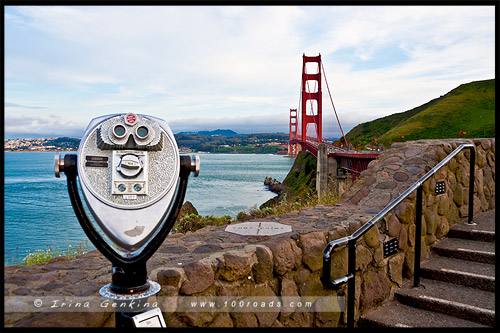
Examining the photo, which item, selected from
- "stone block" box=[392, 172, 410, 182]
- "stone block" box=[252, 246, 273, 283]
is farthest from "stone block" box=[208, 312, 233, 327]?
"stone block" box=[392, 172, 410, 182]

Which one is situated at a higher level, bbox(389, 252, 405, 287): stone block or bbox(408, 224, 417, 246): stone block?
bbox(408, 224, 417, 246): stone block

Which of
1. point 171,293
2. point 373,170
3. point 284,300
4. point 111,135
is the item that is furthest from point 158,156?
point 373,170

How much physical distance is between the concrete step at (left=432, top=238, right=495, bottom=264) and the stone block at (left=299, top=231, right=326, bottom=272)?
1.86 metres

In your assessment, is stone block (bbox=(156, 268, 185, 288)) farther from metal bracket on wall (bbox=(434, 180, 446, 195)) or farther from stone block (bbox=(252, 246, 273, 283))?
metal bracket on wall (bbox=(434, 180, 446, 195))

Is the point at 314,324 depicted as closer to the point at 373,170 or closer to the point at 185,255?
the point at 185,255

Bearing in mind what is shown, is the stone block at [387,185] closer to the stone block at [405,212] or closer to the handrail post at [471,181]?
the stone block at [405,212]

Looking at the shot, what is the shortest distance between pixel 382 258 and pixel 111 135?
9.14 ft

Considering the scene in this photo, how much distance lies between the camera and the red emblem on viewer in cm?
199

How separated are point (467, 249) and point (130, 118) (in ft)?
12.5

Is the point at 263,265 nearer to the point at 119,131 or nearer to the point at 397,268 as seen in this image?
the point at 119,131

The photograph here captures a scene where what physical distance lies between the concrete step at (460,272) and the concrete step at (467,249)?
2.3 inches

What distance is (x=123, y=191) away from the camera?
75.5 inches

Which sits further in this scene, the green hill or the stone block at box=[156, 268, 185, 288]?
the green hill

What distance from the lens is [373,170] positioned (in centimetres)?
509
